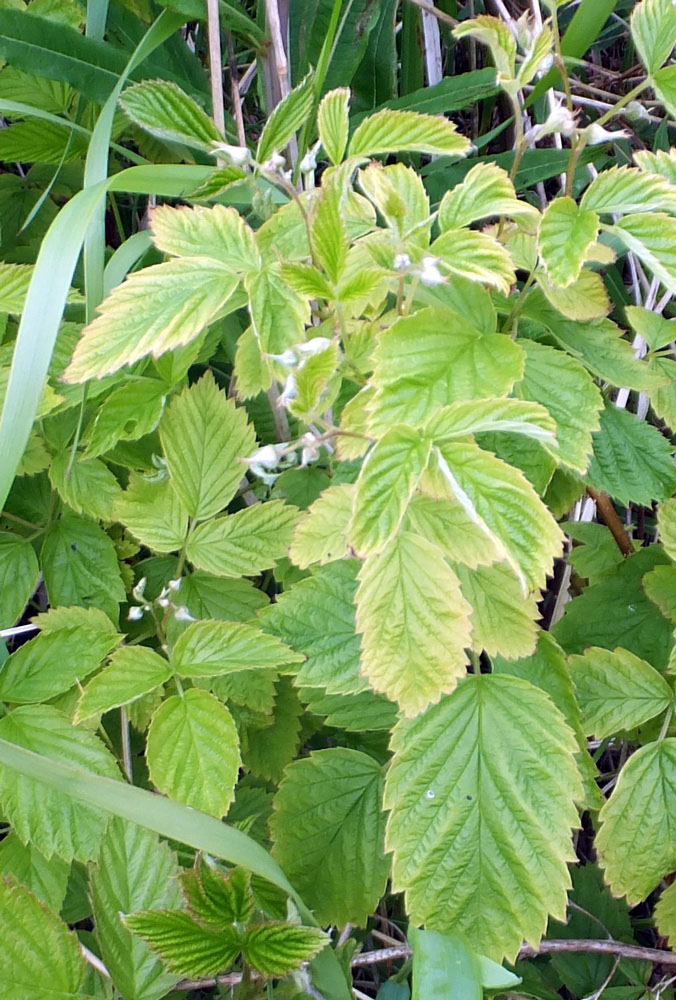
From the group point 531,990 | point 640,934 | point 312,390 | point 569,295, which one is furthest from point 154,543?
point 640,934

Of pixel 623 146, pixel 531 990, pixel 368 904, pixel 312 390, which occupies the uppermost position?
pixel 623 146

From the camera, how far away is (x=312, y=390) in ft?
2.05

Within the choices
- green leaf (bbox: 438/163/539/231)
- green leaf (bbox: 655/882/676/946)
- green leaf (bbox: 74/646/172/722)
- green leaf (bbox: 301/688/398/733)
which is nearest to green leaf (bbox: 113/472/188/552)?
green leaf (bbox: 74/646/172/722)

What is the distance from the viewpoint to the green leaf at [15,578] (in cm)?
97

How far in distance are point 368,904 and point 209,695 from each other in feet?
0.97

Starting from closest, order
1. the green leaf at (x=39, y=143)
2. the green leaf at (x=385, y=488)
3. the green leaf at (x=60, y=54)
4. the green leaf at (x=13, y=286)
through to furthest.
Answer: the green leaf at (x=385, y=488) → the green leaf at (x=13, y=286) → the green leaf at (x=60, y=54) → the green leaf at (x=39, y=143)

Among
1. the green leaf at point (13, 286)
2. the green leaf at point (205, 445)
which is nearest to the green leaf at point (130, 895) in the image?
the green leaf at point (205, 445)

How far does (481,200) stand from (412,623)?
14.9 inches

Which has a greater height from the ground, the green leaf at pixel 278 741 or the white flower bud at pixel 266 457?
the white flower bud at pixel 266 457

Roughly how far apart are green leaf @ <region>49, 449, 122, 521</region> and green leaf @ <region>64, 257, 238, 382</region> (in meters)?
0.31

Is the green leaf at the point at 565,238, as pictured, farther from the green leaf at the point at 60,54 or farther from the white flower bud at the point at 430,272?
the green leaf at the point at 60,54

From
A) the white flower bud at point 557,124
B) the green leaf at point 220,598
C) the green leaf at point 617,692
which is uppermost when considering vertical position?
the white flower bud at point 557,124

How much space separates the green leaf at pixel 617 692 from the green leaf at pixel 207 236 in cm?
56

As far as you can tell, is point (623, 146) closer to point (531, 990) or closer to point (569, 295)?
point (569, 295)
